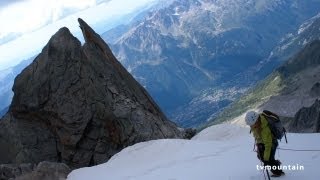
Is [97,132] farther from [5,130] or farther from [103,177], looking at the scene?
[103,177]

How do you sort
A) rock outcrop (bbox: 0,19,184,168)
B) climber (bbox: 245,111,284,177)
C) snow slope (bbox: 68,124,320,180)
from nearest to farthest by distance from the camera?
climber (bbox: 245,111,284,177) → snow slope (bbox: 68,124,320,180) → rock outcrop (bbox: 0,19,184,168)

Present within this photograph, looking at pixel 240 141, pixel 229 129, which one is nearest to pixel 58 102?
pixel 229 129

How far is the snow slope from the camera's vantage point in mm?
21766

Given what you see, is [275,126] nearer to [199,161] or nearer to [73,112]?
[199,161]

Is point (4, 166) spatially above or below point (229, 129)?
above

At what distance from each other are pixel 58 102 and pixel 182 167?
2197 cm

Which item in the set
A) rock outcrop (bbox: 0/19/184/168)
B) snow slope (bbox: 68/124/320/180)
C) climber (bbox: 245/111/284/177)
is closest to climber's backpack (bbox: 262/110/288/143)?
climber (bbox: 245/111/284/177)

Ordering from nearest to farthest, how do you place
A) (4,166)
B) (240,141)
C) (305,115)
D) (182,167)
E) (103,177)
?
(182,167)
(103,177)
(240,141)
(4,166)
(305,115)

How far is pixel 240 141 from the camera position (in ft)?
102

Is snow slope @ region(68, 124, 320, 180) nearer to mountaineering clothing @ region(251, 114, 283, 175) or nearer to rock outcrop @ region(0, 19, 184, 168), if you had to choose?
mountaineering clothing @ region(251, 114, 283, 175)

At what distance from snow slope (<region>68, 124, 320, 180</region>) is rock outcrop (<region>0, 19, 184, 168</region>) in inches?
345

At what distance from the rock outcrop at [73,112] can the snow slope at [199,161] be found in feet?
28.7

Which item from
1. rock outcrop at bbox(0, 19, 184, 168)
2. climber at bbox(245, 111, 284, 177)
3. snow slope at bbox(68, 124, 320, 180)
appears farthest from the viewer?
rock outcrop at bbox(0, 19, 184, 168)

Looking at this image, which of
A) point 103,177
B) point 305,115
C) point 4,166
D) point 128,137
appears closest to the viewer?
point 103,177
